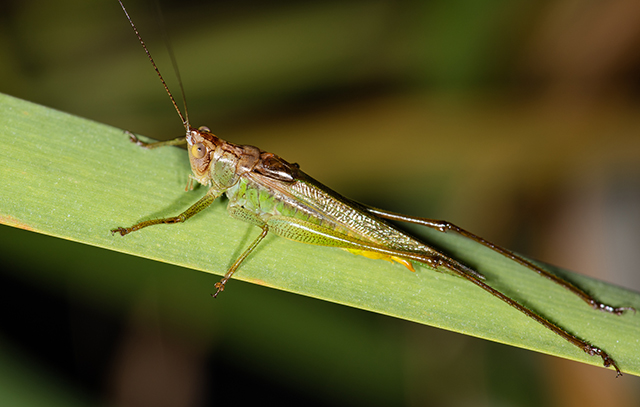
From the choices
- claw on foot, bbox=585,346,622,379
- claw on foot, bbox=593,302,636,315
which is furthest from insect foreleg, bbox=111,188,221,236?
claw on foot, bbox=593,302,636,315

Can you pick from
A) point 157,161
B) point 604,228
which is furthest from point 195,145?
point 604,228

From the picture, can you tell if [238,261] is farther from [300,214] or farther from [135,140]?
[135,140]

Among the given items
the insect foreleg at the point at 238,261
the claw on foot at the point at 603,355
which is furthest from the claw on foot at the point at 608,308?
the insect foreleg at the point at 238,261

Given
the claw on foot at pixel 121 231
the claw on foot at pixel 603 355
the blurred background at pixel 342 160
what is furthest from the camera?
the blurred background at pixel 342 160

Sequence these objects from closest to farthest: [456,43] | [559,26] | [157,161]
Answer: [157,161] → [456,43] → [559,26]

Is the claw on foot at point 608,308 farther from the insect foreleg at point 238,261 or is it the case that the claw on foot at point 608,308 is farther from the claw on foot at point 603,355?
the insect foreleg at point 238,261

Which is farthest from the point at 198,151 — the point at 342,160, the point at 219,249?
the point at 342,160

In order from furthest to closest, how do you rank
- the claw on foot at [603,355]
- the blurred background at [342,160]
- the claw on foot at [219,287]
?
the blurred background at [342,160] → the claw on foot at [219,287] → the claw on foot at [603,355]

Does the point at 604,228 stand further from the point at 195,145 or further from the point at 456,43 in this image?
the point at 195,145
